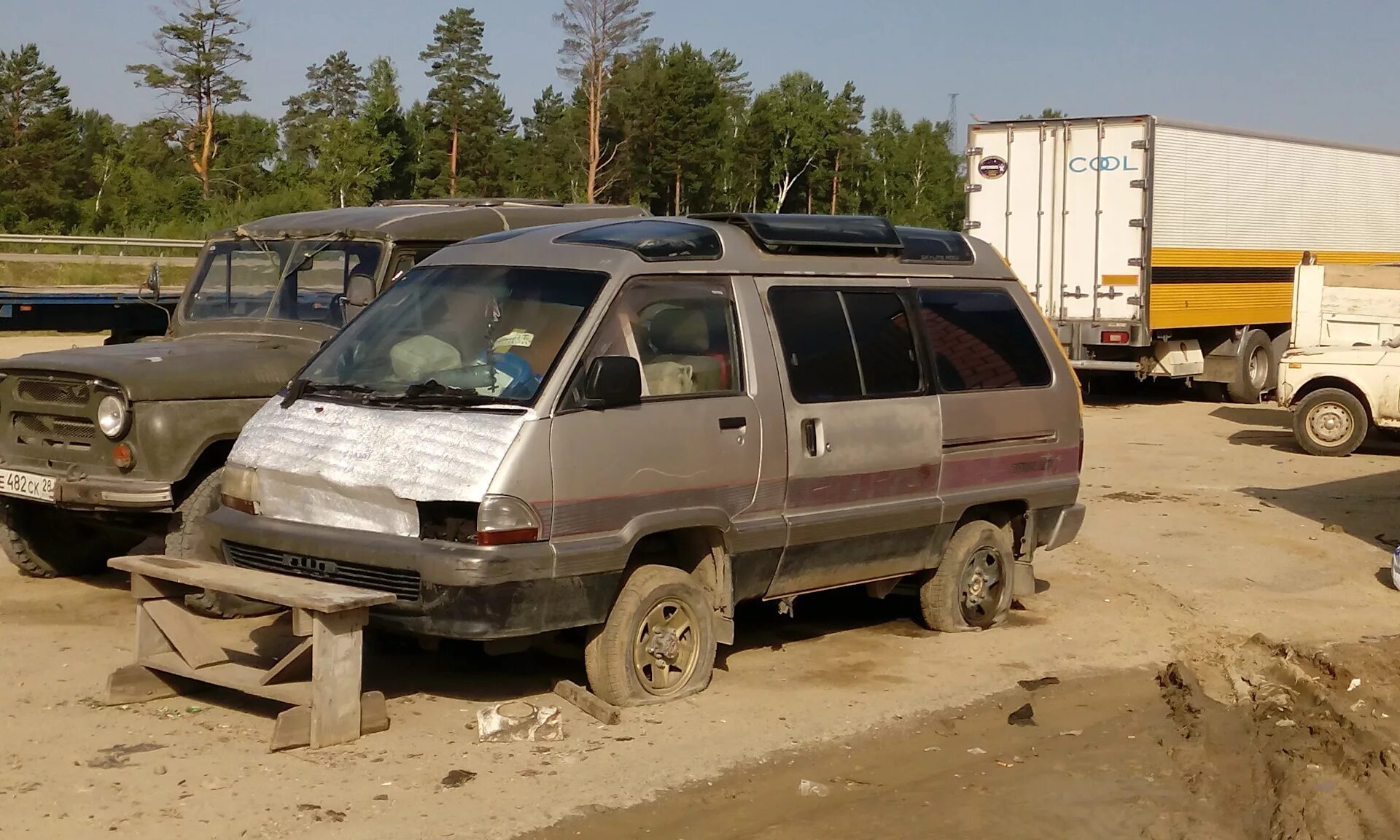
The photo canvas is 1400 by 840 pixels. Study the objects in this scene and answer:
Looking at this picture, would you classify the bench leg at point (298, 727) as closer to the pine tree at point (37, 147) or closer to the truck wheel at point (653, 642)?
the truck wheel at point (653, 642)

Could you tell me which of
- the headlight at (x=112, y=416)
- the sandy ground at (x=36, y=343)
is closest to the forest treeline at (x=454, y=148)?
the sandy ground at (x=36, y=343)

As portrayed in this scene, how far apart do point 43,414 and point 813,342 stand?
4268 millimetres

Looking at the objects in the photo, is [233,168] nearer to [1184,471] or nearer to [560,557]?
[1184,471]

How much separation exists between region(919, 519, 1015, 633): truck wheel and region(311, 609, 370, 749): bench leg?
3.37 m

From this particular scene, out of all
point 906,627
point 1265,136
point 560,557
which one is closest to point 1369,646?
point 906,627

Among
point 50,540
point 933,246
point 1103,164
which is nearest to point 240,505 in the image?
point 50,540

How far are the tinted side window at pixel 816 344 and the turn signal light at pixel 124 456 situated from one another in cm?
347

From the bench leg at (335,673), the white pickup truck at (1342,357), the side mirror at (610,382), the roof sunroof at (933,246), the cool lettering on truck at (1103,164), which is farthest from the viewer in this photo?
the cool lettering on truck at (1103,164)

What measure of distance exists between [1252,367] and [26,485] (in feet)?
60.9

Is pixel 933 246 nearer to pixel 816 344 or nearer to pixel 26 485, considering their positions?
pixel 816 344

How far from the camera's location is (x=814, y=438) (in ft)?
23.1

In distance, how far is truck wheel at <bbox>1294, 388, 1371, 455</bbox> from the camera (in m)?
16.4

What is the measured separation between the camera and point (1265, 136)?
22.5 meters

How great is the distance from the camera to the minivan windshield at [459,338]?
6.30 m
